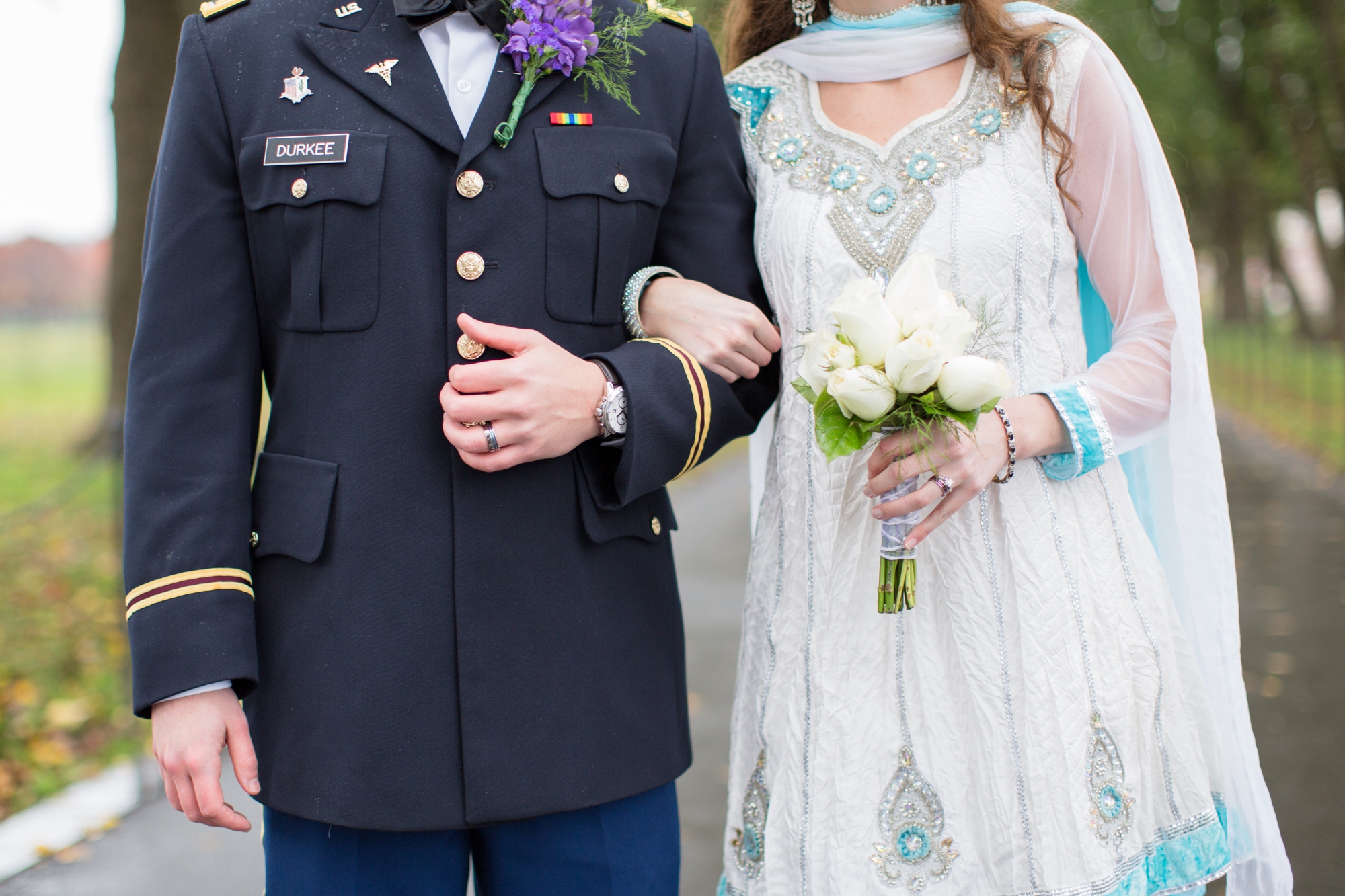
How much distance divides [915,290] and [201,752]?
1.20 m

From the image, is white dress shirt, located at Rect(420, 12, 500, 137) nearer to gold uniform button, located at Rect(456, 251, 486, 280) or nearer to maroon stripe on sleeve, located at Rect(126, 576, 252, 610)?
gold uniform button, located at Rect(456, 251, 486, 280)

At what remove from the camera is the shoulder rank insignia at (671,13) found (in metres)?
1.88

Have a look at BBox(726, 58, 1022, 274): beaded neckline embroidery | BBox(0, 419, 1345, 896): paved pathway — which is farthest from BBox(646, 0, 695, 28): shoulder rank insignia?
BBox(0, 419, 1345, 896): paved pathway

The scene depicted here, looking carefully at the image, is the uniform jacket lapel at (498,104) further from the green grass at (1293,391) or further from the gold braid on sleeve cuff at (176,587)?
the green grass at (1293,391)

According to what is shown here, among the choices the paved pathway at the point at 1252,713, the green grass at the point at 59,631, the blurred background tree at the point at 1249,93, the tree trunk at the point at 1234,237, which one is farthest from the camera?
the tree trunk at the point at 1234,237

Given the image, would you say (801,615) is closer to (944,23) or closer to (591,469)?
(591,469)

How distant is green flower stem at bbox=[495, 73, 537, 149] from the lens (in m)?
1.62

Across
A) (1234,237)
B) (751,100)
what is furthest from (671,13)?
(1234,237)

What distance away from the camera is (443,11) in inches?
65.5

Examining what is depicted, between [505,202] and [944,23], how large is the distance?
36.9 inches

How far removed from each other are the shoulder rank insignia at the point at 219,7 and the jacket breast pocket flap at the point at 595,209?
1.72 ft

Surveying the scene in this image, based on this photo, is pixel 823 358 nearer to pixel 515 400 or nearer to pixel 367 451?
pixel 515 400

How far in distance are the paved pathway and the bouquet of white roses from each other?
242 cm

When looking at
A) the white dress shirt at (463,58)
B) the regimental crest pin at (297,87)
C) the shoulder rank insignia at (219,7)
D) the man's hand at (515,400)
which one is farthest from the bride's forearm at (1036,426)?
the shoulder rank insignia at (219,7)
